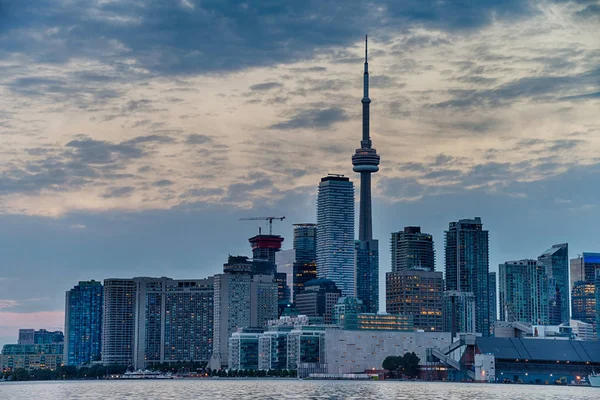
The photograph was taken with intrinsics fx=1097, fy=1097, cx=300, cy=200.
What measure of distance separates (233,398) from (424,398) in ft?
103

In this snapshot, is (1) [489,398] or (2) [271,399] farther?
(1) [489,398]

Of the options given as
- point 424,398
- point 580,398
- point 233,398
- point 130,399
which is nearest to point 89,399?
point 130,399

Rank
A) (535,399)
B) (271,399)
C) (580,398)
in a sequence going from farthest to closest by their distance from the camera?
(580,398) < (535,399) < (271,399)

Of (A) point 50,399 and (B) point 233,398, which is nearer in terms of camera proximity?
(B) point 233,398

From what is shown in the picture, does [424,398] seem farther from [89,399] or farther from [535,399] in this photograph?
[89,399]

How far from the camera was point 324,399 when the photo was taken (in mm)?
177750

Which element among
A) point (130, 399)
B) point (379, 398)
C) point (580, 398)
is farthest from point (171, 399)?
point (580, 398)

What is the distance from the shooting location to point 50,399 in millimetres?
197500

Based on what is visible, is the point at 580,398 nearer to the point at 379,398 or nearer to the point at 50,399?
the point at 379,398

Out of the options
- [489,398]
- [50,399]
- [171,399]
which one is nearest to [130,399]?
[171,399]

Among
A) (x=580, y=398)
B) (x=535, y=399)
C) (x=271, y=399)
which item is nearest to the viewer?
(x=271, y=399)

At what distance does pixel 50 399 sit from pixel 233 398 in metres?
38.3

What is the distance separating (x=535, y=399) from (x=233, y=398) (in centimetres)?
5116

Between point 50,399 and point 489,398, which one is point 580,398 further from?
point 50,399
